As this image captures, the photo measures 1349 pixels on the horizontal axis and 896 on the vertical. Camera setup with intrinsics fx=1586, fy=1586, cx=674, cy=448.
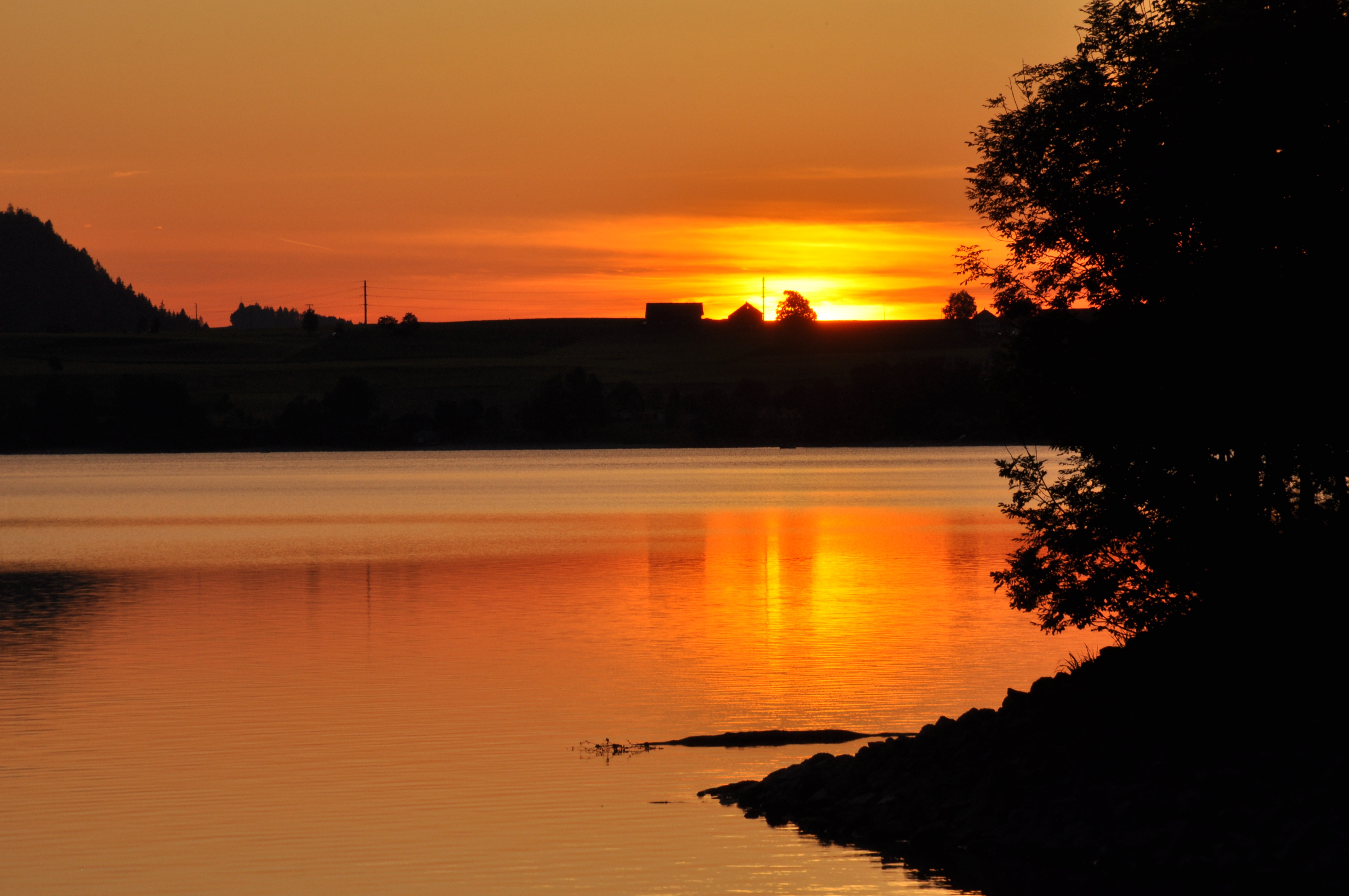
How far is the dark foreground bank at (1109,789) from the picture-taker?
674 inches

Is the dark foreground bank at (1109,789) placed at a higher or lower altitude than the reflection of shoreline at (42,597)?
higher

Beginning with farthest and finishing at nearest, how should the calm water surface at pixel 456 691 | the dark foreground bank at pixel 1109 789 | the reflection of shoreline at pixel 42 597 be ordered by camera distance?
the reflection of shoreline at pixel 42 597 < the calm water surface at pixel 456 691 < the dark foreground bank at pixel 1109 789

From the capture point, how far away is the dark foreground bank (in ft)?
56.1

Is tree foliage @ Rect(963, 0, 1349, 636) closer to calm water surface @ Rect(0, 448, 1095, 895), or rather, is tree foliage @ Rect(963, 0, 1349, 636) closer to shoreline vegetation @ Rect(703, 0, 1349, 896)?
shoreline vegetation @ Rect(703, 0, 1349, 896)

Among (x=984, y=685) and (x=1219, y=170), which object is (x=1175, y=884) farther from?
(x=984, y=685)

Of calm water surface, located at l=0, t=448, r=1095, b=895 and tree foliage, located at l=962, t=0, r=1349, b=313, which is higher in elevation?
tree foliage, located at l=962, t=0, r=1349, b=313

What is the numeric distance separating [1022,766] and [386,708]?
41.2 ft

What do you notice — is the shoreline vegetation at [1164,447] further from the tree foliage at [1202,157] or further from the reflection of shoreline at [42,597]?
the reflection of shoreline at [42,597]

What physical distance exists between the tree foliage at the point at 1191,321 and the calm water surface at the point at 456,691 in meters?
5.50

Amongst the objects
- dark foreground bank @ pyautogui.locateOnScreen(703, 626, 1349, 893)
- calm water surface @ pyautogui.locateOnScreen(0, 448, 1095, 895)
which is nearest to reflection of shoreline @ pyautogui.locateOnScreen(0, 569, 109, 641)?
calm water surface @ pyautogui.locateOnScreen(0, 448, 1095, 895)


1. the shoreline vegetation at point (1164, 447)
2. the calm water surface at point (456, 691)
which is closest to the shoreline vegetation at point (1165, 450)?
the shoreline vegetation at point (1164, 447)

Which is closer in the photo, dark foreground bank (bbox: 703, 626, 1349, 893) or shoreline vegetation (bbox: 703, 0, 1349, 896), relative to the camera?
dark foreground bank (bbox: 703, 626, 1349, 893)

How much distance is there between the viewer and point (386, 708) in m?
27.7

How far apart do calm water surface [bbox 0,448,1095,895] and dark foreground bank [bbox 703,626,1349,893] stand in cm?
97
